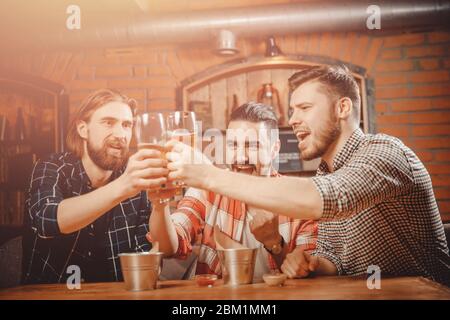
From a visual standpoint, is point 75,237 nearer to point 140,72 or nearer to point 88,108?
point 88,108

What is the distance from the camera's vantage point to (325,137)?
179 centimetres

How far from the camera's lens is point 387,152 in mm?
1329

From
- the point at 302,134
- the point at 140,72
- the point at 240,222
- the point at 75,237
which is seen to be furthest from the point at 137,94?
the point at 302,134

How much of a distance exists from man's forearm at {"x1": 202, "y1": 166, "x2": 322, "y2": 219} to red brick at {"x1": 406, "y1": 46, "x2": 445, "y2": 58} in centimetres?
210

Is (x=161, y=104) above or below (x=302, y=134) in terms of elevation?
above

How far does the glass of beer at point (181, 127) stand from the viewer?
1185mm

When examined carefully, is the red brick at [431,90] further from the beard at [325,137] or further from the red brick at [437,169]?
the beard at [325,137]

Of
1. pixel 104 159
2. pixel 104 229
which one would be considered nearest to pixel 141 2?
pixel 104 159

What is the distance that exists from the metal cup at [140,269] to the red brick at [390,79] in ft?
7.37

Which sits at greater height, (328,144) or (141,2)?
(141,2)

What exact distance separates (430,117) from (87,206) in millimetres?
2222

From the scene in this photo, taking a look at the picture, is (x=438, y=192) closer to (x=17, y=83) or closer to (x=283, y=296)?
(x=283, y=296)

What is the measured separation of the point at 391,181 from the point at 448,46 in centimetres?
202

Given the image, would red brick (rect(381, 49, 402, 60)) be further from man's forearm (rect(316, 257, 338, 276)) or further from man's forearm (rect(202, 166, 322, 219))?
man's forearm (rect(202, 166, 322, 219))
